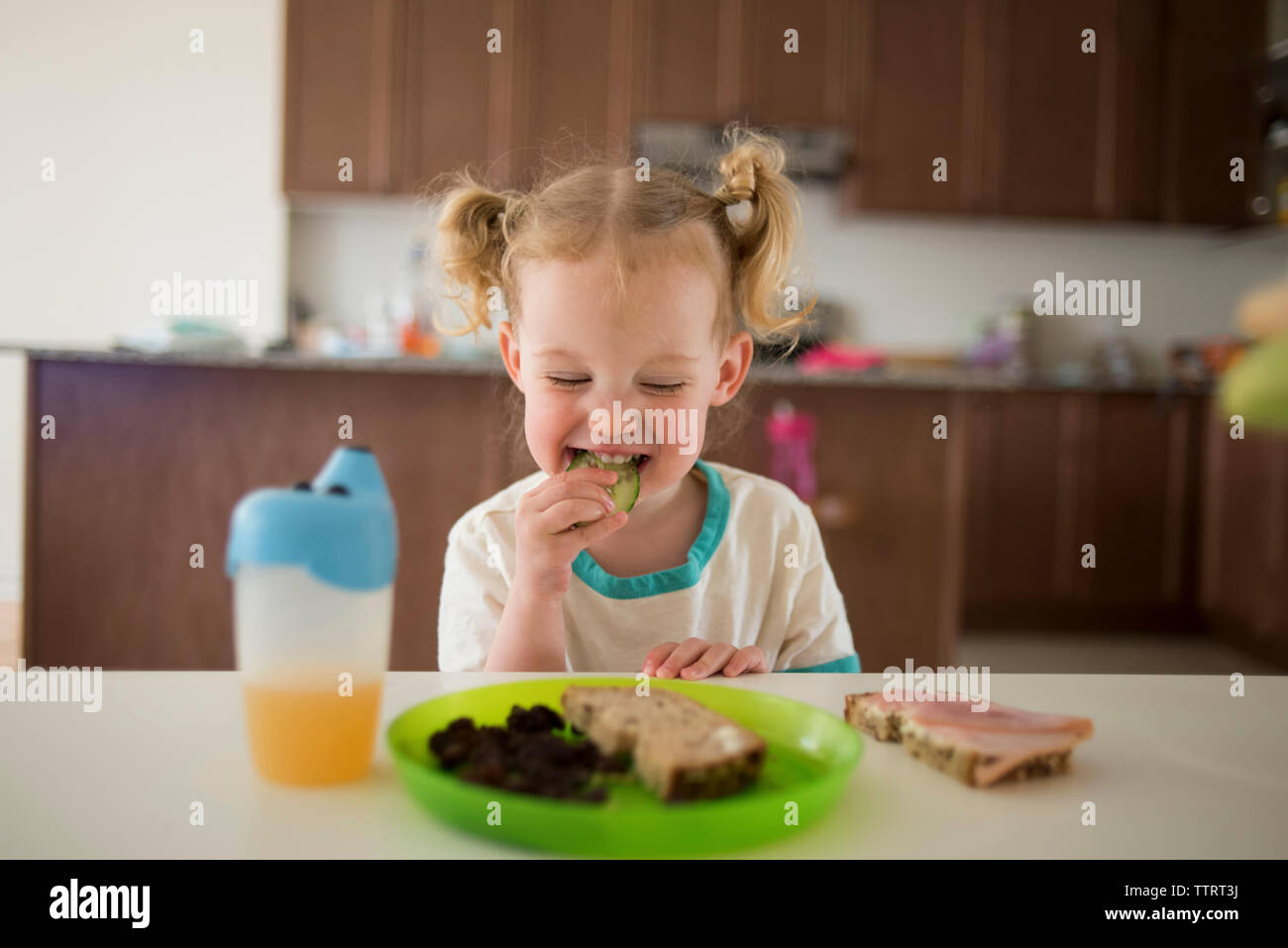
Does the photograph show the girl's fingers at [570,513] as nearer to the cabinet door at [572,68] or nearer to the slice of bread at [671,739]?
the slice of bread at [671,739]

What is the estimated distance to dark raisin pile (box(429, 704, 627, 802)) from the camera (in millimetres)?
513

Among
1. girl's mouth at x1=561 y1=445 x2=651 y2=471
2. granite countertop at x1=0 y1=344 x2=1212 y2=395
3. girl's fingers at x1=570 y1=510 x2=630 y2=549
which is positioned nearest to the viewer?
girl's fingers at x1=570 y1=510 x2=630 y2=549

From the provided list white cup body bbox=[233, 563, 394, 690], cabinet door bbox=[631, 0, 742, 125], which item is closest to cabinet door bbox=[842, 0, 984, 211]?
cabinet door bbox=[631, 0, 742, 125]

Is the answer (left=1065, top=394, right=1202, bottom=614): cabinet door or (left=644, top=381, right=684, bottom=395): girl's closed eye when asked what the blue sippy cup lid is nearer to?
(left=644, top=381, right=684, bottom=395): girl's closed eye

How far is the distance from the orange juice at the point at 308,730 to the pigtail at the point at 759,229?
33.4 inches

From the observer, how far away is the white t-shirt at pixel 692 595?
3.94 ft

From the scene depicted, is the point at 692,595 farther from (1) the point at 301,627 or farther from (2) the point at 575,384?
(1) the point at 301,627

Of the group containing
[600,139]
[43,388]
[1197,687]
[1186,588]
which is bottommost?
[1186,588]

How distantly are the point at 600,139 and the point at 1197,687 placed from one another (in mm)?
3709

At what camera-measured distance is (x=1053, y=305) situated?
4855 mm

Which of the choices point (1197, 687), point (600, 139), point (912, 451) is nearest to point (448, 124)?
→ point (600, 139)

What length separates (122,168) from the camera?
4738mm

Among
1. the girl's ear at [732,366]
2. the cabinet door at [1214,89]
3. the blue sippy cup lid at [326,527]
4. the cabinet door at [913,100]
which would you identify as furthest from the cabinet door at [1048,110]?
the blue sippy cup lid at [326,527]
